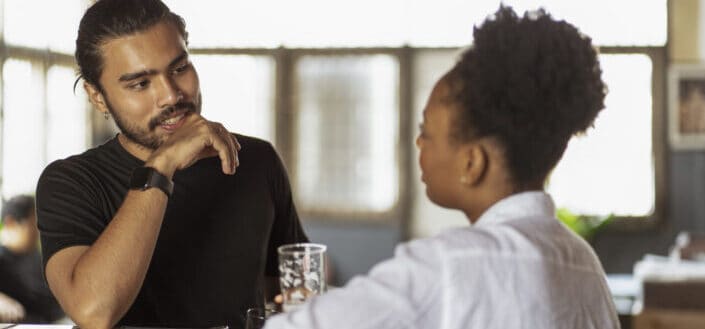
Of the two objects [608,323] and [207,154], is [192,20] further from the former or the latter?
[608,323]

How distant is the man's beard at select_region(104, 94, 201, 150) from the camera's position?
184 centimetres

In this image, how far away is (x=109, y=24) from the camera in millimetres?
1875

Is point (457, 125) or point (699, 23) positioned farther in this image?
point (699, 23)

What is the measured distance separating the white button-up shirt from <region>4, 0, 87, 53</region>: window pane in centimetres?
490

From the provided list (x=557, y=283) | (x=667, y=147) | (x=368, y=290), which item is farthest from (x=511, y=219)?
(x=667, y=147)

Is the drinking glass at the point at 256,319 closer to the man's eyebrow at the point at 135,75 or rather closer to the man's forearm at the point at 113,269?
the man's forearm at the point at 113,269

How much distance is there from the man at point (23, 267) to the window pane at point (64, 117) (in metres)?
1.22

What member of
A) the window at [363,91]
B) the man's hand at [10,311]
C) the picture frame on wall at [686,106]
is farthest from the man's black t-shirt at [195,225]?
the picture frame on wall at [686,106]

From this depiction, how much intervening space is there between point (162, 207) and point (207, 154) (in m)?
0.19

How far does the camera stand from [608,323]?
116cm

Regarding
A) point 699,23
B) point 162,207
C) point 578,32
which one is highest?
point 699,23

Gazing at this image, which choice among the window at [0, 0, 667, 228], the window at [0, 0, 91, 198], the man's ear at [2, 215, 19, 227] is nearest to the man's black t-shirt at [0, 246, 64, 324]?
the man's ear at [2, 215, 19, 227]

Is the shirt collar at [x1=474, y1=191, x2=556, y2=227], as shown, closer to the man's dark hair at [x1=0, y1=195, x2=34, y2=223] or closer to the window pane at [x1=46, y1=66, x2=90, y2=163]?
the man's dark hair at [x1=0, y1=195, x2=34, y2=223]

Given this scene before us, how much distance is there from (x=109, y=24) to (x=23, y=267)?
11.1ft
